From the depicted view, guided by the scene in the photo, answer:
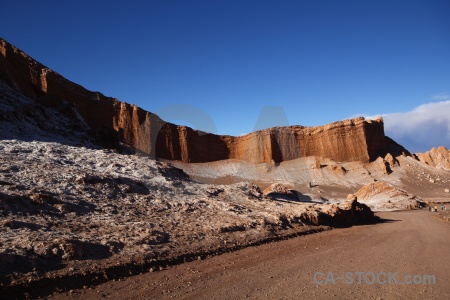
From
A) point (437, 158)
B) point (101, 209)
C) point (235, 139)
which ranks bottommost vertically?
point (101, 209)

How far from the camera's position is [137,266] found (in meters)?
7.93

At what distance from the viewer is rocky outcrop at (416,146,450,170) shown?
67188mm

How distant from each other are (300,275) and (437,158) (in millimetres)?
75592

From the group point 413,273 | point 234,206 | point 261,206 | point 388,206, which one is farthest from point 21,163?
point 388,206

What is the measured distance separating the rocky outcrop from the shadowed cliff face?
749 cm

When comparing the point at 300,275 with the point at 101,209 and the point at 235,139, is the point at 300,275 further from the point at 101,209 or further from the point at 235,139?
the point at 235,139

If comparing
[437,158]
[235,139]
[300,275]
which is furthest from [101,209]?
[437,158]

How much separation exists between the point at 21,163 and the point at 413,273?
1412 cm

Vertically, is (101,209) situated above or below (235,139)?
below

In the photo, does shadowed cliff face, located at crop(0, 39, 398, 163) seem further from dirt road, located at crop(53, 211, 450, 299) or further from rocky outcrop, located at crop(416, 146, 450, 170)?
dirt road, located at crop(53, 211, 450, 299)

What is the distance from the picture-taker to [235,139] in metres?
74.8

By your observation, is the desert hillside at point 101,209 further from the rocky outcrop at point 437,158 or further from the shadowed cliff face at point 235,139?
the rocky outcrop at point 437,158

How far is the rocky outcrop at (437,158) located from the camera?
67.2m

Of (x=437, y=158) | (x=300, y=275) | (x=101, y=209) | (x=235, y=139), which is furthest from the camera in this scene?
(x=235, y=139)
